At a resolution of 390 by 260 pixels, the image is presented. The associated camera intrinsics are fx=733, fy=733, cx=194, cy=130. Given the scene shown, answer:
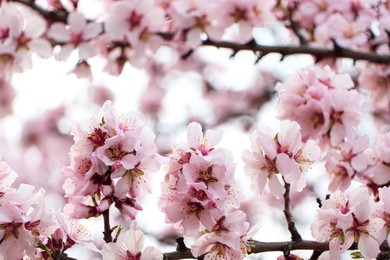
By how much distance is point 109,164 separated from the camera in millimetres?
1983

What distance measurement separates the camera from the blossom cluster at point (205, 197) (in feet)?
6.64

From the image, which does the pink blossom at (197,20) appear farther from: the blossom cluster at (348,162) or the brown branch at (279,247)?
the brown branch at (279,247)

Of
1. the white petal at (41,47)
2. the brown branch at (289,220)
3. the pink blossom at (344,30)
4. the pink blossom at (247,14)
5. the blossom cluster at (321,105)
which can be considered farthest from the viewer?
the pink blossom at (344,30)

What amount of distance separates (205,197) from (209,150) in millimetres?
152

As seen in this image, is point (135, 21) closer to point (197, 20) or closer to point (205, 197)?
point (197, 20)

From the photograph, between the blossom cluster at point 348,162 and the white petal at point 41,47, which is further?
the white petal at point 41,47

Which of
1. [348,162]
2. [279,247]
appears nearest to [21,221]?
[279,247]

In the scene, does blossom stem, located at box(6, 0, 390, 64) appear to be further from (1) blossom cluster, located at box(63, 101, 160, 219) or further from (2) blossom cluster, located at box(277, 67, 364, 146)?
(1) blossom cluster, located at box(63, 101, 160, 219)

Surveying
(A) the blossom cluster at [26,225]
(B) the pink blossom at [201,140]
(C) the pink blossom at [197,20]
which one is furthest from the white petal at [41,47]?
(B) the pink blossom at [201,140]

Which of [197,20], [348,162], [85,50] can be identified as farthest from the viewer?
[197,20]

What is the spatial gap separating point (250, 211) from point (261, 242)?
189 inches

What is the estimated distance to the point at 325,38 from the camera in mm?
3592

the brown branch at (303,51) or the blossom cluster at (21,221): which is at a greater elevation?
the blossom cluster at (21,221)

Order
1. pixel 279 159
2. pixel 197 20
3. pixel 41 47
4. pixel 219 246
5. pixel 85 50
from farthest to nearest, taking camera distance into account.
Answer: pixel 197 20 < pixel 85 50 < pixel 41 47 < pixel 279 159 < pixel 219 246
